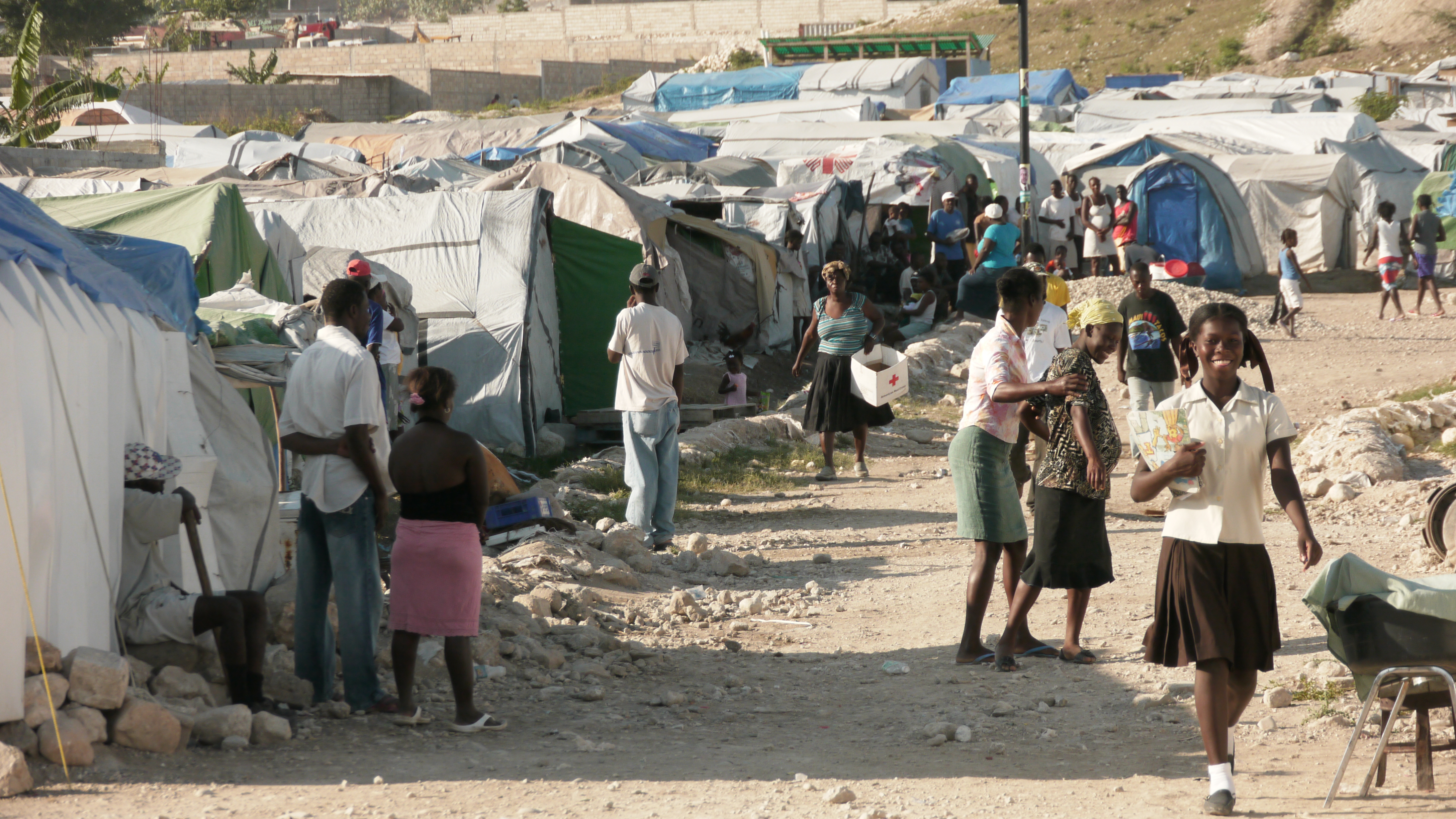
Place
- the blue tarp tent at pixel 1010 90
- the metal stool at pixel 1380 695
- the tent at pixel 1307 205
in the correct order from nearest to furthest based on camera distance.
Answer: the metal stool at pixel 1380 695
the tent at pixel 1307 205
the blue tarp tent at pixel 1010 90

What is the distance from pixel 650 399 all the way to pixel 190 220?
4.43 m

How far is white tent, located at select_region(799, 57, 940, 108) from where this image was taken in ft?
129

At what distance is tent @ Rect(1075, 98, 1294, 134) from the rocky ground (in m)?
23.8

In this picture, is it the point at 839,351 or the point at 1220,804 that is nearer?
the point at 1220,804

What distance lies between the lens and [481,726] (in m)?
4.73

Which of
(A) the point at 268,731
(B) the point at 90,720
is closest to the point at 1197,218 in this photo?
(A) the point at 268,731

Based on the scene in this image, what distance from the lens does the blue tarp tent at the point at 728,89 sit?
39219 mm

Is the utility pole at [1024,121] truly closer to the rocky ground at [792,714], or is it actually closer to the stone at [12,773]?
the rocky ground at [792,714]

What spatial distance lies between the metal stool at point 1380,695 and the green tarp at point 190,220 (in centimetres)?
822

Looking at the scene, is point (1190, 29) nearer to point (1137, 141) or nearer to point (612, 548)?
point (1137, 141)

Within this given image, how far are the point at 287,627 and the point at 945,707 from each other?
8.29ft

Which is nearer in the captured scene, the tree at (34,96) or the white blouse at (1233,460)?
the white blouse at (1233,460)

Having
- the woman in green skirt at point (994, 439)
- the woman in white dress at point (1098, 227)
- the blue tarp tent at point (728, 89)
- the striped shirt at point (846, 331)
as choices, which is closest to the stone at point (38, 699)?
the woman in green skirt at point (994, 439)

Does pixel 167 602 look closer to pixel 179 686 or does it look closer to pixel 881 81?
pixel 179 686
